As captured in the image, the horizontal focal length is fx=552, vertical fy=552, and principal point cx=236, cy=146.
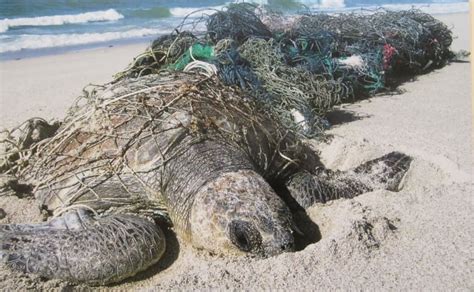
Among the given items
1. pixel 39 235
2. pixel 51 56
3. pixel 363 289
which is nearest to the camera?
pixel 363 289

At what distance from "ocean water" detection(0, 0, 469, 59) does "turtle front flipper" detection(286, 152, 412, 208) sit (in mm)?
8750

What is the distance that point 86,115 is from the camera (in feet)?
12.0

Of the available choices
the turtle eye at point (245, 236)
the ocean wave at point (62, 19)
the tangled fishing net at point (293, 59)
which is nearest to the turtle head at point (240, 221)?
the turtle eye at point (245, 236)

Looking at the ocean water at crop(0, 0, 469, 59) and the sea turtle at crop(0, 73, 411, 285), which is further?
the ocean water at crop(0, 0, 469, 59)

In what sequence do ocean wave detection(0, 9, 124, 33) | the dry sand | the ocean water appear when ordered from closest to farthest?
the dry sand, the ocean water, ocean wave detection(0, 9, 124, 33)

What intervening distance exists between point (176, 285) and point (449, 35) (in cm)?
662

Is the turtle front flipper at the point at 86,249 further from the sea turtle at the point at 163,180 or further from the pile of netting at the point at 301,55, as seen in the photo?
the pile of netting at the point at 301,55

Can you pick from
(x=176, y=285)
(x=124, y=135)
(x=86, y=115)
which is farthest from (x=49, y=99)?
(x=176, y=285)

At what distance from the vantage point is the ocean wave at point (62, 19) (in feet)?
46.3

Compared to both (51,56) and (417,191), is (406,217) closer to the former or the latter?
(417,191)

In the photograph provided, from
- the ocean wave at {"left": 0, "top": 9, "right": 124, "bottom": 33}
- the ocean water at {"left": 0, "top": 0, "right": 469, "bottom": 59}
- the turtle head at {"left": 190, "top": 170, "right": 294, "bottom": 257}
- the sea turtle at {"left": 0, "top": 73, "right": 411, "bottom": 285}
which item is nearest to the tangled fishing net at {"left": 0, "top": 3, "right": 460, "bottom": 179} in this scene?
the sea turtle at {"left": 0, "top": 73, "right": 411, "bottom": 285}

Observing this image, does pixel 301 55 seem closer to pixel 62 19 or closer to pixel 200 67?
pixel 200 67

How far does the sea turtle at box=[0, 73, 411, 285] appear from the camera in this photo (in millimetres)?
2617

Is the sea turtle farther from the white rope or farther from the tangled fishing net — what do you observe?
the white rope
